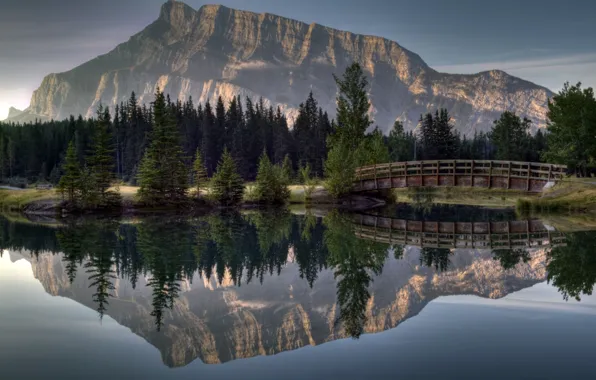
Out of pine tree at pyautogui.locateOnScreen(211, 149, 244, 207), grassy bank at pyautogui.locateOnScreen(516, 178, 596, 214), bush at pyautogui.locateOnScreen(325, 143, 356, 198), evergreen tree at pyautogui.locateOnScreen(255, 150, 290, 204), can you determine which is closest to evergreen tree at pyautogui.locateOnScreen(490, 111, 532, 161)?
bush at pyautogui.locateOnScreen(325, 143, 356, 198)

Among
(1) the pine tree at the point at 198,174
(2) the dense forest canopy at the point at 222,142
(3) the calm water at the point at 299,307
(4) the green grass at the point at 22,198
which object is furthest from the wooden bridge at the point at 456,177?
(2) the dense forest canopy at the point at 222,142

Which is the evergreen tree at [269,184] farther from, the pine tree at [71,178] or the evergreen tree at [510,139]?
the evergreen tree at [510,139]

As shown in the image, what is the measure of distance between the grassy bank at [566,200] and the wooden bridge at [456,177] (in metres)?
1.19

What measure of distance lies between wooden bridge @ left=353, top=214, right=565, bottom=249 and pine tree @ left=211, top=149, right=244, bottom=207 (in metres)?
15.7

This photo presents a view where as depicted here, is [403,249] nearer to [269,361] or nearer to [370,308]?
[370,308]

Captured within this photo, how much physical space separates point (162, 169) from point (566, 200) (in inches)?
1241

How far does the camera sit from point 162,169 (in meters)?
51.2

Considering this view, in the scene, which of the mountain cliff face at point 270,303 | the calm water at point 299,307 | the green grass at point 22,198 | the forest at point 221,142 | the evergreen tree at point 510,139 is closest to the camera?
the calm water at point 299,307

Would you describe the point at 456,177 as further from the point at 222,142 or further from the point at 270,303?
the point at 222,142

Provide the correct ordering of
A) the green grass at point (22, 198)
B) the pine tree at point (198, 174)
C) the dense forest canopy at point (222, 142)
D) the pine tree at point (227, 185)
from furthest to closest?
the dense forest canopy at point (222, 142) → the pine tree at point (198, 174) → the pine tree at point (227, 185) → the green grass at point (22, 198)

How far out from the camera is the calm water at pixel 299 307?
37.9 feet

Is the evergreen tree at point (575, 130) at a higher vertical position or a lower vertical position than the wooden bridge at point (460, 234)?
higher

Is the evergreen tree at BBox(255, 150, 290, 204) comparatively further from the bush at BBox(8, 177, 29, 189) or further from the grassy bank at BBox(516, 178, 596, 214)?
the bush at BBox(8, 177, 29, 189)

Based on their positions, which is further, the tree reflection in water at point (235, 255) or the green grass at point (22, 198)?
the green grass at point (22, 198)
